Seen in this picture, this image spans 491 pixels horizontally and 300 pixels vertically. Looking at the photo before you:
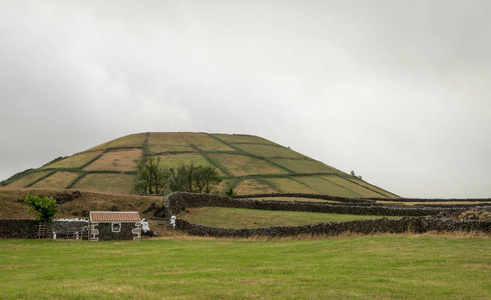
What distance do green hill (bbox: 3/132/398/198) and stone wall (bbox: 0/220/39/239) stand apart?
5068cm

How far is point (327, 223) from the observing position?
32094 millimetres

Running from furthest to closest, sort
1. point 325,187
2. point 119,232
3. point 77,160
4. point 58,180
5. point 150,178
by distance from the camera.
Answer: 1. point 77,160
2. point 325,187
3. point 58,180
4. point 150,178
5. point 119,232

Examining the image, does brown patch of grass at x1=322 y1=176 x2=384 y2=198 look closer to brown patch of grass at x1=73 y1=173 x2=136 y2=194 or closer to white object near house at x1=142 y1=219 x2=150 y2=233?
brown patch of grass at x1=73 y1=173 x2=136 y2=194

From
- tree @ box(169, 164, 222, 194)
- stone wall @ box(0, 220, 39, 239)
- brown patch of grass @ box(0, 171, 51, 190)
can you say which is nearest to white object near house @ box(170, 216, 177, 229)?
stone wall @ box(0, 220, 39, 239)

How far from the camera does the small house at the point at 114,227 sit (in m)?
42.2

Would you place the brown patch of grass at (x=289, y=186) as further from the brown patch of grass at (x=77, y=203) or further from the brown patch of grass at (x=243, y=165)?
the brown patch of grass at (x=77, y=203)

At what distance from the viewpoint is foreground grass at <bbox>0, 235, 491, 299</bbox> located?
A: 14.5 m

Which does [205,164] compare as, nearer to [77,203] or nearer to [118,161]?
[118,161]

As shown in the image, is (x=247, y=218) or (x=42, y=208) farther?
(x=247, y=218)

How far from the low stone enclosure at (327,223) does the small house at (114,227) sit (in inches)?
236

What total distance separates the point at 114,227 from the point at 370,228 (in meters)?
26.8

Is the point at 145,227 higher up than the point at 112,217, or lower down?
lower down

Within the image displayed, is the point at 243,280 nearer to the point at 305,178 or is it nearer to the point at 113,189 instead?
the point at 113,189

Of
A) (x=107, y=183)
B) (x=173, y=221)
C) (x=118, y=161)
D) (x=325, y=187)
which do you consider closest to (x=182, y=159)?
(x=118, y=161)
